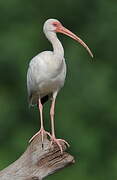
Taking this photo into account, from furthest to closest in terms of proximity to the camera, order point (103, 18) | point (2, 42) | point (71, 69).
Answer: point (103, 18) → point (2, 42) → point (71, 69)

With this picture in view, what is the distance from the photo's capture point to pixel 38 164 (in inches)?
374

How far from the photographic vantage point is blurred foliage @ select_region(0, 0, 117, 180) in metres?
20.5

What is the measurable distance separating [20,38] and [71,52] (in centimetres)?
120

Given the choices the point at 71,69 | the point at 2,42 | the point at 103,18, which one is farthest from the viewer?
the point at 103,18

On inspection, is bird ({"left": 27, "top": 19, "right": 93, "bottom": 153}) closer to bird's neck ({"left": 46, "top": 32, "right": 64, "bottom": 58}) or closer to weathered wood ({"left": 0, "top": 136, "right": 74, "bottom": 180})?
bird's neck ({"left": 46, "top": 32, "right": 64, "bottom": 58})

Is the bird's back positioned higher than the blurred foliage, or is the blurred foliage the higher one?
the bird's back

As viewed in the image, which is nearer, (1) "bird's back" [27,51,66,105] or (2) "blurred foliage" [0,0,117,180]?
(1) "bird's back" [27,51,66,105]

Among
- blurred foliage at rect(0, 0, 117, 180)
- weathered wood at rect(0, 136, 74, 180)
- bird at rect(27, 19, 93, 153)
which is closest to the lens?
weathered wood at rect(0, 136, 74, 180)

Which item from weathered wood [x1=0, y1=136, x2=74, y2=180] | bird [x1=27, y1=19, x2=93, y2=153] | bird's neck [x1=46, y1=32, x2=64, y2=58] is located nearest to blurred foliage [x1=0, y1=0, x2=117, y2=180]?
bird [x1=27, y1=19, x2=93, y2=153]

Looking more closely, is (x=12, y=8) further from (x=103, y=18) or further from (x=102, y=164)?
(x=102, y=164)

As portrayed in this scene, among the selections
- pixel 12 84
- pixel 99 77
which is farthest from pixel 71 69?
pixel 12 84

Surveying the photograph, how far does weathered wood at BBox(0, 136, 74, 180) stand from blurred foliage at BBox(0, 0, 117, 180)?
944cm

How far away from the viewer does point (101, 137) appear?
2164 centimetres

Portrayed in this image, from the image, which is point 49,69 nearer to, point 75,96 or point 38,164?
point 38,164
